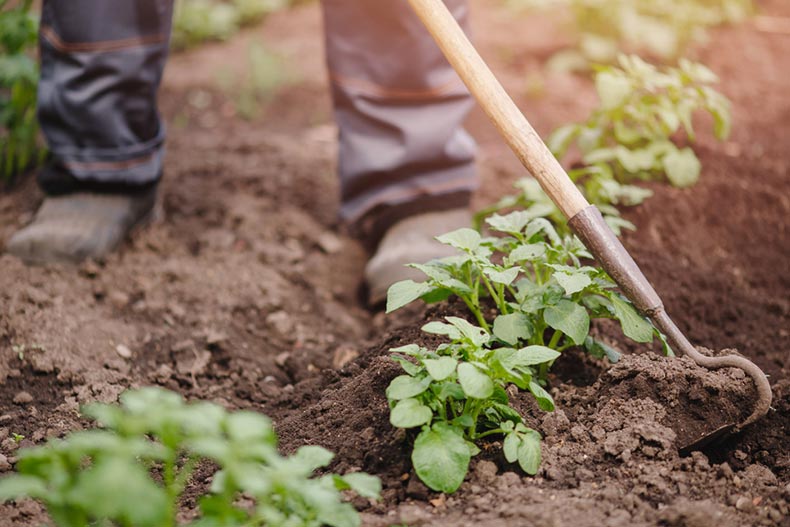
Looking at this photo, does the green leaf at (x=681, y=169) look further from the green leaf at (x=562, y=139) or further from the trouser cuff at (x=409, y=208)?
the trouser cuff at (x=409, y=208)

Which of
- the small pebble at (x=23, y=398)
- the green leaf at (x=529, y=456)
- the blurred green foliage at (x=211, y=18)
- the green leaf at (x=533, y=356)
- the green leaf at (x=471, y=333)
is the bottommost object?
the blurred green foliage at (x=211, y=18)

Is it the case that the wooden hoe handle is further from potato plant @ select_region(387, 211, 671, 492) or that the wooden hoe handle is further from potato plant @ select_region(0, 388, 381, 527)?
potato plant @ select_region(0, 388, 381, 527)

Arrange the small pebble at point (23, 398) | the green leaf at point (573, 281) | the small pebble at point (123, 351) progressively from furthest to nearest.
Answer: the small pebble at point (123, 351)
the small pebble at point (23, 398)
the green leaf at point (573, 281)

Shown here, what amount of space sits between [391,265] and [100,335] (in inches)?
33.1

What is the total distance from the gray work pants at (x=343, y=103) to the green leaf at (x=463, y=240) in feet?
2.97

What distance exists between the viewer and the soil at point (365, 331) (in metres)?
1.39

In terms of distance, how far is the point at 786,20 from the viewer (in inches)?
168

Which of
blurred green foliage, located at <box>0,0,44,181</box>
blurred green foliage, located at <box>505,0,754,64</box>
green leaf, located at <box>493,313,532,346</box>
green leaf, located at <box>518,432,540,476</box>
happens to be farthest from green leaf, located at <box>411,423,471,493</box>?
blurred green foliage, located at <box>505,0,754,64</box>

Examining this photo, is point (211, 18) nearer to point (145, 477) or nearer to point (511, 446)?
point (511, 446)

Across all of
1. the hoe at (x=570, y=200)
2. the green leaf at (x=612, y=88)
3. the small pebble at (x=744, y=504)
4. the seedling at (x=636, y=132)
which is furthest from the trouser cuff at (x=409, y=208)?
the small pebble at (x=744, y=504)

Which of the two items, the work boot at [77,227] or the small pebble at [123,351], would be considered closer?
the small pebble at [123,351]

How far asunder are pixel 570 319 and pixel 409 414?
16.8 inches

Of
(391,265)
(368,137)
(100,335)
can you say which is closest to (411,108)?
(368,137)

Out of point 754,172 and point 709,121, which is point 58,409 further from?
point 709,121
